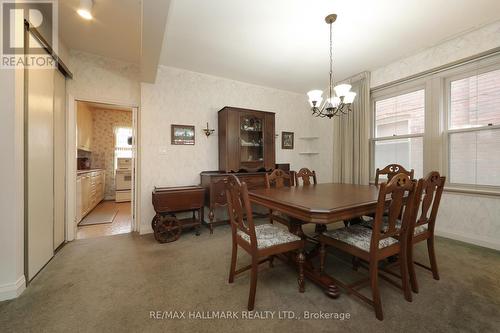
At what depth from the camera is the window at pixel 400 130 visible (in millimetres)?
3096

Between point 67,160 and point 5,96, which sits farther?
point 67,160

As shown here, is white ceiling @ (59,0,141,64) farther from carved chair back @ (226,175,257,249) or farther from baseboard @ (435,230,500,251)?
baseboard @ (435,230,500,251)

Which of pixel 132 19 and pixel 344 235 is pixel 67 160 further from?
pixel 344 235

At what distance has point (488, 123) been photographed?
2479 millimetres

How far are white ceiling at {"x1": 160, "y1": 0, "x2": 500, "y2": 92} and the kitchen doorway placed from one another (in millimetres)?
1468

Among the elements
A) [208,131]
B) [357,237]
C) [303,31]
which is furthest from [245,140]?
[357,237]

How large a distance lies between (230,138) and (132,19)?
1.84m

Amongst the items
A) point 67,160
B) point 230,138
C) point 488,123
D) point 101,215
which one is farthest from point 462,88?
point 101,215

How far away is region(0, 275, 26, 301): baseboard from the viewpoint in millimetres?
1543

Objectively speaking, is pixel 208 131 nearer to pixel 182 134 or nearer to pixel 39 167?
pixel 182 134

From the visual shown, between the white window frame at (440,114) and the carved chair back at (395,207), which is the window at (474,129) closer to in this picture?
the white window frame at (440,114)

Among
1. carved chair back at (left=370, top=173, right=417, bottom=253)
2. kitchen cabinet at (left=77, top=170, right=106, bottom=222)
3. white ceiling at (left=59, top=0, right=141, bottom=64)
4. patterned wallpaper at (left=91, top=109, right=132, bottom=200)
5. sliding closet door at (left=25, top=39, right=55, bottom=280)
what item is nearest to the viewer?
carved chair back at (left=370, top=173, right=417, bottom=253)

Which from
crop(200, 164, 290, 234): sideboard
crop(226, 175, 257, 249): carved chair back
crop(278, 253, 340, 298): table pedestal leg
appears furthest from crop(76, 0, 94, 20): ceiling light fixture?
crop(278, 253, 340, 298): table pedestal leg

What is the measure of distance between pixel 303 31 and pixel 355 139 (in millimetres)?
2071
